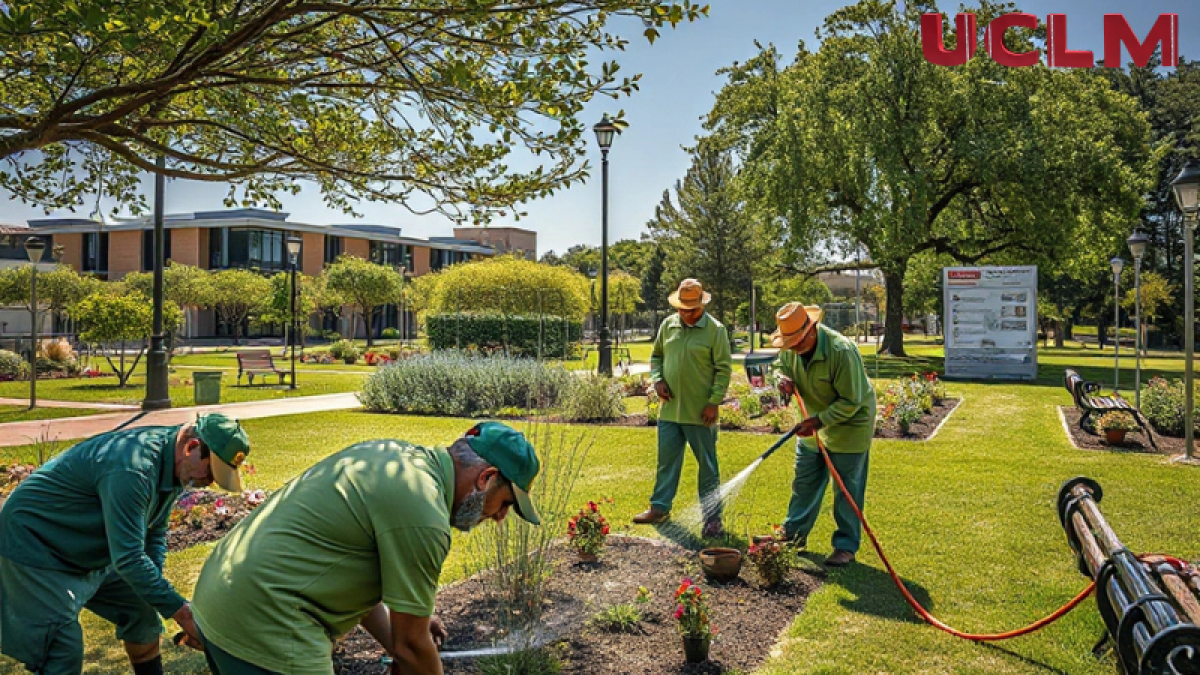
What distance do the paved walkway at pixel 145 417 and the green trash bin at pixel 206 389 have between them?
0.95ft

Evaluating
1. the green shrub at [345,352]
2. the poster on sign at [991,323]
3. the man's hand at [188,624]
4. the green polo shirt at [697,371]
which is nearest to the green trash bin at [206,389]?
the green polo shirt at [697,371]

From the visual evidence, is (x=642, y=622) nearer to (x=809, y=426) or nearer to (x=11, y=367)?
(x=809, y=426)

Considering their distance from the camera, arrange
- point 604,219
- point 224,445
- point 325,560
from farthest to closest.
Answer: point 604,219 → point 224,445 → point 325,560

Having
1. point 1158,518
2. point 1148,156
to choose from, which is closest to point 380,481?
point 1158,518

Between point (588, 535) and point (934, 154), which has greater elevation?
point (934, 154)

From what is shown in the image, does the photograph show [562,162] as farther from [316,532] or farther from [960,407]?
[960,407]

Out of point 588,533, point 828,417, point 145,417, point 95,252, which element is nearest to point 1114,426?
point 828,417

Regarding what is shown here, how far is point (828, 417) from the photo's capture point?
20.0 ft

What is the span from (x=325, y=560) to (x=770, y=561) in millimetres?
3915

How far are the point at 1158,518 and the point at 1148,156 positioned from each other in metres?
29.8

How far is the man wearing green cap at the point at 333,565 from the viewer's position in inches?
88.9

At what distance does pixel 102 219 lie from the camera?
7.89 meters

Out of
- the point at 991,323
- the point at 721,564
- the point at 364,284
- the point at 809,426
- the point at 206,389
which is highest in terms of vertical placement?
the point at 364,284

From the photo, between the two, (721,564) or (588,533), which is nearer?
(721,564)
